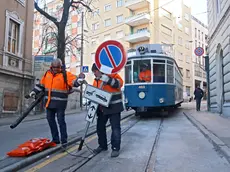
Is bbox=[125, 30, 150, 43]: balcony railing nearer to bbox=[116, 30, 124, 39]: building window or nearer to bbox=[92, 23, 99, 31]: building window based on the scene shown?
bbox=[116, 30, 124, 39]: building window

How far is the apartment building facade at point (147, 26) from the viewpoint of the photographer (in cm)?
3912

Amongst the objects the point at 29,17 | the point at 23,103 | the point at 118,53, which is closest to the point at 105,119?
the point at 118,53

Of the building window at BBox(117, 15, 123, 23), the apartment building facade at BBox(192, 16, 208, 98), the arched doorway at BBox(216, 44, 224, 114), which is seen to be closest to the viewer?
the arched doorway at BBox(216, 44, 224, 114)

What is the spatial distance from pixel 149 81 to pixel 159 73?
2.16ft

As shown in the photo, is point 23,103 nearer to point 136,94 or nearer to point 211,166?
point 136,94

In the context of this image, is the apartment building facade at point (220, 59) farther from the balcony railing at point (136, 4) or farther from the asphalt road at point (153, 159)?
the balcony railing at point (136, 4)

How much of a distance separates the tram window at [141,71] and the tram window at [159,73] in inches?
9.3

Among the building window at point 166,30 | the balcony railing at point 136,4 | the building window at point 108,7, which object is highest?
the building window at point 108,7

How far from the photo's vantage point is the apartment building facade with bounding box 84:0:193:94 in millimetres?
39125

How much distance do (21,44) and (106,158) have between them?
13.3 metres

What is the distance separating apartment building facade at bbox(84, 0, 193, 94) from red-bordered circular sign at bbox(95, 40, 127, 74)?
101 feet

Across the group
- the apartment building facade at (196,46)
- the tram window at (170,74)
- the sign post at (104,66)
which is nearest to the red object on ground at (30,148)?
the sign post at (104,66)

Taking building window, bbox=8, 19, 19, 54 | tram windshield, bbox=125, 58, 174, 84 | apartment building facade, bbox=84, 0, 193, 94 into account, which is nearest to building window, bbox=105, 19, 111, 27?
apartment building facade, bbox=84, 0, 193, 94

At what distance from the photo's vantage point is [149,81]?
39.5ft
